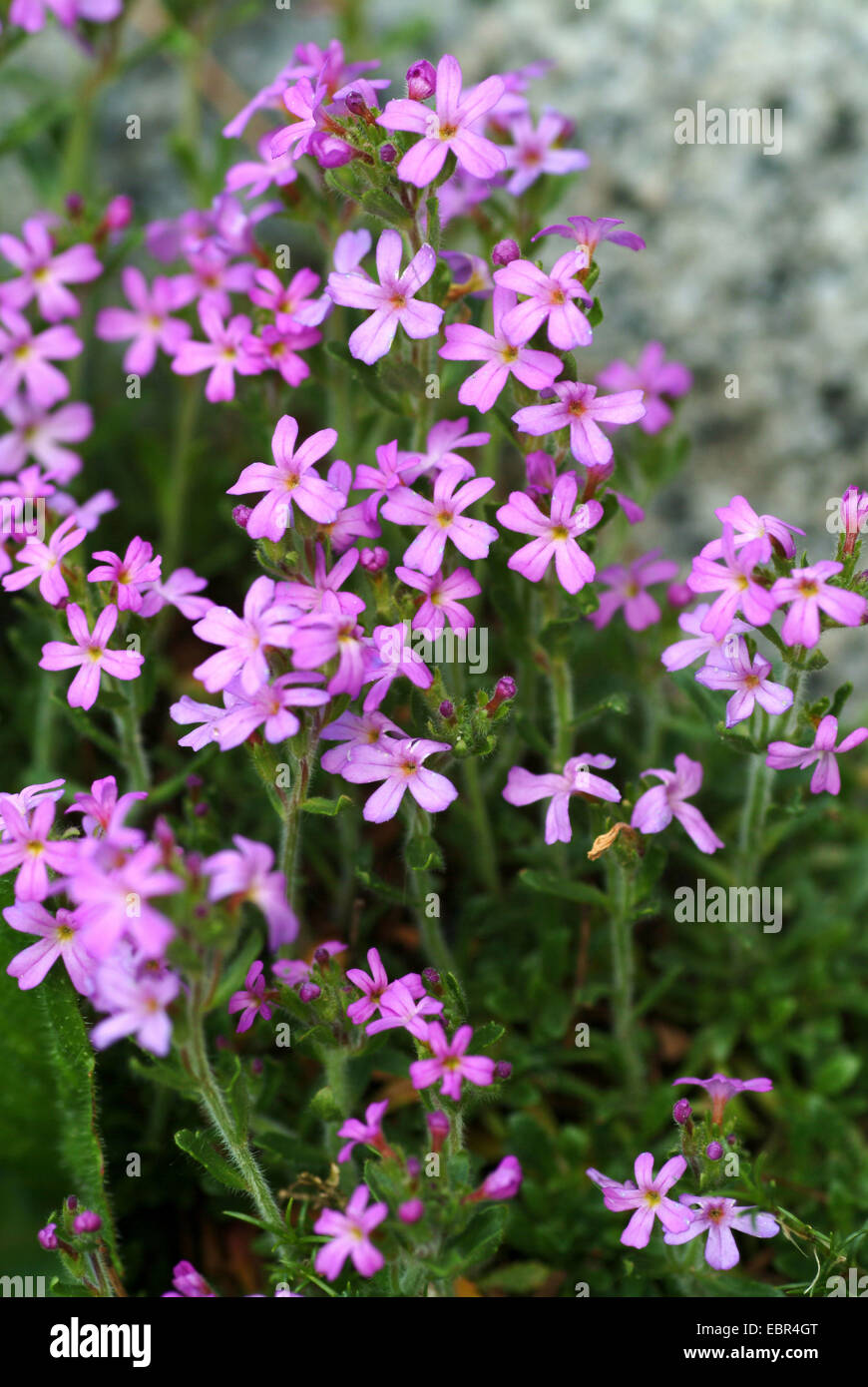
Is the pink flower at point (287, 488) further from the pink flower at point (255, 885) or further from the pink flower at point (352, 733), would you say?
the pink flower at point (255, 885)

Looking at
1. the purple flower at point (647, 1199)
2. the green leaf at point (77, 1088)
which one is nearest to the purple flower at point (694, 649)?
the purple flower at point (647, 1199)

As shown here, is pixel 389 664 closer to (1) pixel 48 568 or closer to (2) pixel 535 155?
(1) pixel 48 568

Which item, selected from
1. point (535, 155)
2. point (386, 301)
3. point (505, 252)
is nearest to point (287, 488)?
point (386, 301)

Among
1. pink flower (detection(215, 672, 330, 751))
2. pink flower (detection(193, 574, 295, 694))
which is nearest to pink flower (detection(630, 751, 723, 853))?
pink flower (detection(215, 672, 330, 751))

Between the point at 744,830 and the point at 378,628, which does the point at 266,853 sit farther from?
the point at 744,830

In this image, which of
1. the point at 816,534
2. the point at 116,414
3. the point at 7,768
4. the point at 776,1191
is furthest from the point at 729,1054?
the point at 116,414
